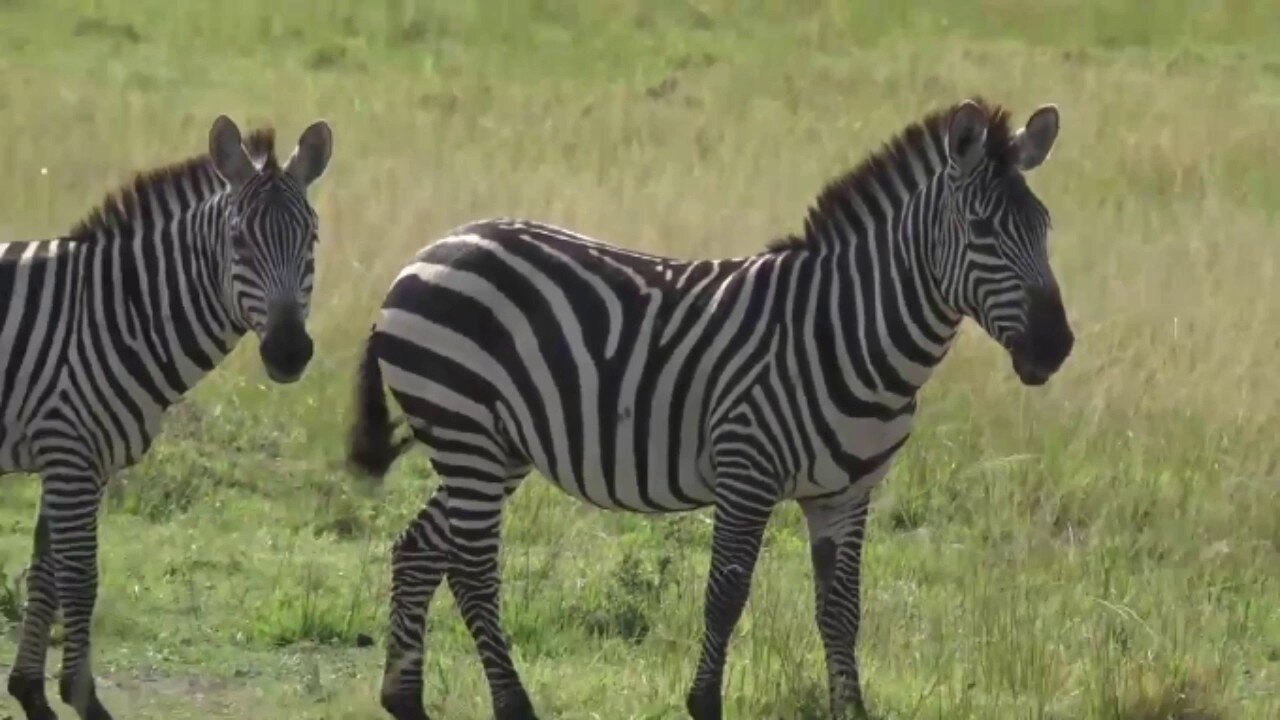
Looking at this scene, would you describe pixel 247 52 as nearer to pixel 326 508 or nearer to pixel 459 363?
pixel 326 508

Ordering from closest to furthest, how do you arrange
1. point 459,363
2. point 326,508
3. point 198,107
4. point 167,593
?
point 459,363 → point 167,593 → point 326,508 → point 198,107

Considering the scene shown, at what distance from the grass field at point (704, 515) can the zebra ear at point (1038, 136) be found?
1.69 metres

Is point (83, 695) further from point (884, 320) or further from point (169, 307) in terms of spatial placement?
point (884, 320)

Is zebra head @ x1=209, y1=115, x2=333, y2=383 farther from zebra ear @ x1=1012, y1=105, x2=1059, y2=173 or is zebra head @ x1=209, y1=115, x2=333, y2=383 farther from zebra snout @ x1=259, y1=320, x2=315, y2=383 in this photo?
zebra ear @ x1=1012, y1=105, x2=1059, y2=173

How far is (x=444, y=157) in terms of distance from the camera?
15.9 m

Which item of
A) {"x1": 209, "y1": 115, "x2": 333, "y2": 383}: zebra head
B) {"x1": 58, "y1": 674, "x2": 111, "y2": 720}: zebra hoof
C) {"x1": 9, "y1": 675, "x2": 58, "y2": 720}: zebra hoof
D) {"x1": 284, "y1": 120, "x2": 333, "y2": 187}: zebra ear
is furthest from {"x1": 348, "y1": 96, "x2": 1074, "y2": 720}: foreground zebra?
{"x1": 9, "y1": 675, "x2": 58, "y2": 720}: zebra hoof

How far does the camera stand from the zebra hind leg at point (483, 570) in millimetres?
6793

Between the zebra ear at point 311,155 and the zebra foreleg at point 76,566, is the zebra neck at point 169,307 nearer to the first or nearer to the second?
the zebra ear at point 311,155

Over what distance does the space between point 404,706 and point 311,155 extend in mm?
1803

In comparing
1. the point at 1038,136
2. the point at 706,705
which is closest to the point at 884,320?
the point at 1038,136

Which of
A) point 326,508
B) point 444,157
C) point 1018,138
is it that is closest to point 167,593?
point 326,508

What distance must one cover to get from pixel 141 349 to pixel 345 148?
388 inches

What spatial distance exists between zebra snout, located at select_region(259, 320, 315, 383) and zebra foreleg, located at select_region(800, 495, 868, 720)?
1.68m

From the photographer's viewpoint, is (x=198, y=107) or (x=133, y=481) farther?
(x=198, y=107)
